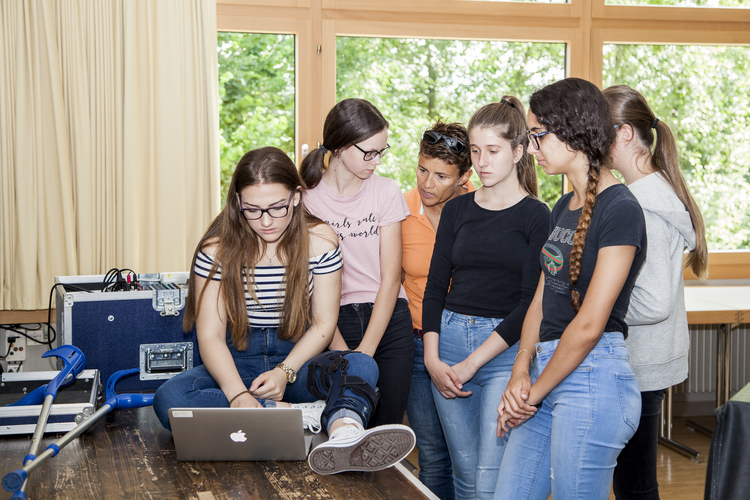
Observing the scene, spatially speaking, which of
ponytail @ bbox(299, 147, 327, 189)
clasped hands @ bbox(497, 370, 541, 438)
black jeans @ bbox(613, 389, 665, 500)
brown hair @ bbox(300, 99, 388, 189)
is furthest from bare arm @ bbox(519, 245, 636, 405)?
ponytail @ bbox(299, 147, 327, 189)

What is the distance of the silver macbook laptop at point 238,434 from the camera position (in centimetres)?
144

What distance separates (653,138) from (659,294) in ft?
1.44

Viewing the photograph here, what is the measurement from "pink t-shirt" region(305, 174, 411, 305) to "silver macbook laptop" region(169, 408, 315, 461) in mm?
637

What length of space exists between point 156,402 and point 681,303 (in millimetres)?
1394

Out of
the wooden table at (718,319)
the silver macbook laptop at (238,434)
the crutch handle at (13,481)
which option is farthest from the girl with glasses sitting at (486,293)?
the wooden table at (718,319)

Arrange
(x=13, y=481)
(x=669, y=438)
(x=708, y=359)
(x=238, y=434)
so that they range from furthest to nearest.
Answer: (x=708, y=359) → (x=669, y=438) → (x=238, y=434) → (x=13, y=481)

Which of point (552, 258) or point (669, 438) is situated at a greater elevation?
point (552, 258)

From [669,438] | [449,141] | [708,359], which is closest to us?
[449,141]

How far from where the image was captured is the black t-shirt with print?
130 centimetres

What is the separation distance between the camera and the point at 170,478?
1.44 m

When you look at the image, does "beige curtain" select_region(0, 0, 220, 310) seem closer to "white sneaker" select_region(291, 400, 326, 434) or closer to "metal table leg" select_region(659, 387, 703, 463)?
"white sneaker" select_region(291, 400, 326, 434)

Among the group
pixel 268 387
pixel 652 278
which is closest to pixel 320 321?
pixel 268 387

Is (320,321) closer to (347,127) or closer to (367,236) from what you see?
(367,236)

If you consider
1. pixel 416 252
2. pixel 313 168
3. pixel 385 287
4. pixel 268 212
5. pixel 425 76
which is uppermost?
pixel 425 76
